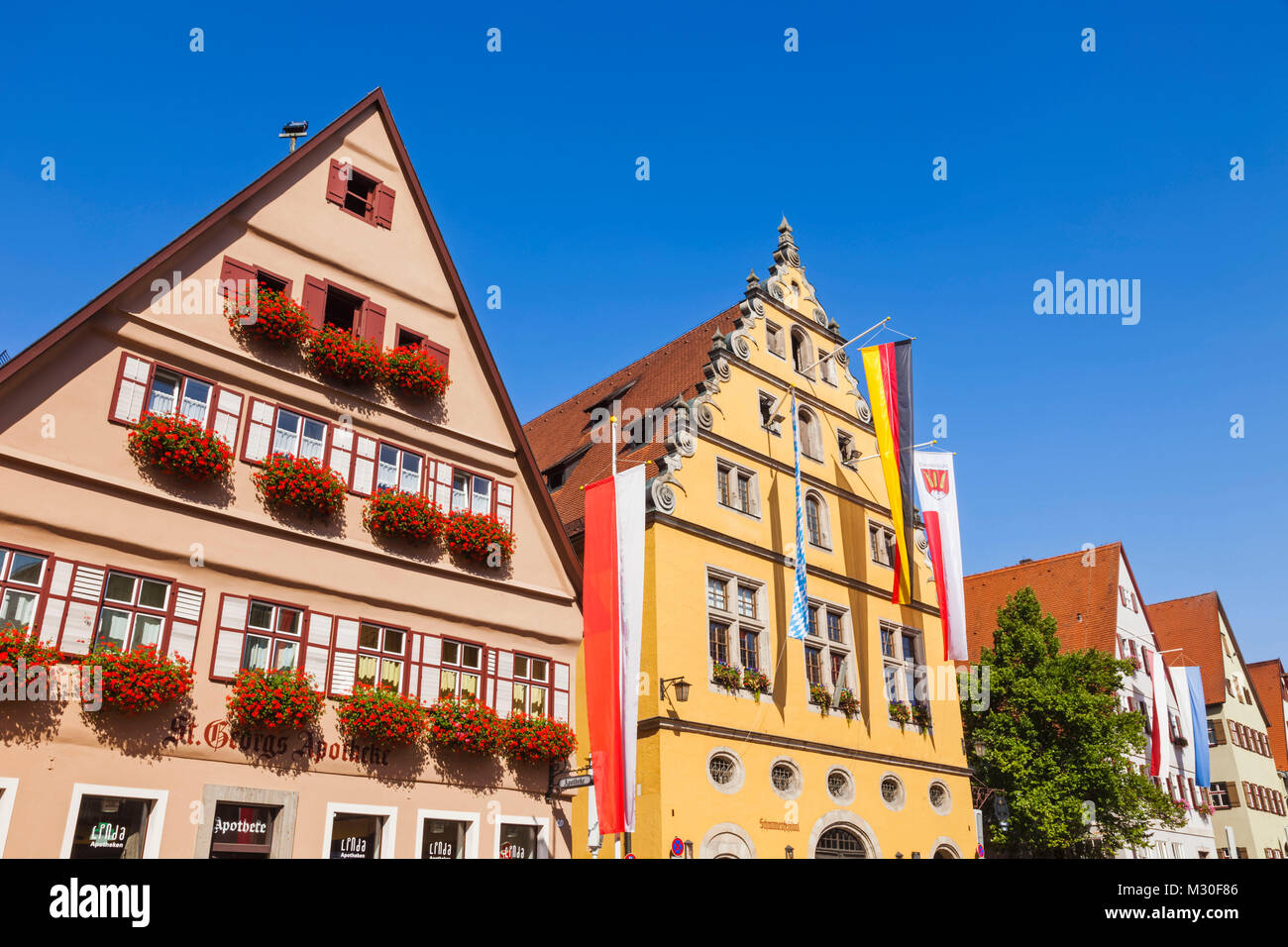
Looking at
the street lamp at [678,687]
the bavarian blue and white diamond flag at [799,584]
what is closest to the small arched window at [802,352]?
the bavarian blue and white diamond flag at [799,584]

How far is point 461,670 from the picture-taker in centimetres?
1733

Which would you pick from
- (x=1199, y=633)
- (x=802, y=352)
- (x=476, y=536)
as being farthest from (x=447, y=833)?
(x=1199, y=633)

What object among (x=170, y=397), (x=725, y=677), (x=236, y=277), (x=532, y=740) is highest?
(x=236, y=277)

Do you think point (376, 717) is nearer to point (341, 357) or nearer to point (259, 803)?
point (259, 803)

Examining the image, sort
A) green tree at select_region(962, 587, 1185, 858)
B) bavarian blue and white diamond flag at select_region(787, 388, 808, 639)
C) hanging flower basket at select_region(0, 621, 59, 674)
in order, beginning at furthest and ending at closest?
green tree at select_region(962, 587, 1185, 858), bavarian blue and white diamond flag at select_region(787, 388, 808, 639), hanging flower basket at select_region(0, 621, 59, 674)

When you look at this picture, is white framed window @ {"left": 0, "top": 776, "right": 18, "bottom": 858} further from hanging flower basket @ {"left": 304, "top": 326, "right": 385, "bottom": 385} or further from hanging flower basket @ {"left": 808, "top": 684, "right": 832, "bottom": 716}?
hanging flower basket @ {"left": 808, "top": 684, "right": 832, "bottom": 716}

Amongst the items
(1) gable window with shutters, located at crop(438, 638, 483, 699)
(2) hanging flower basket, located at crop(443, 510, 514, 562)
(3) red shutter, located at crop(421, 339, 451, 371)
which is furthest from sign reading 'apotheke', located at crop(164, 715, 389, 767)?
(3) red shutter, located at crop(421, 339, 451, 371)

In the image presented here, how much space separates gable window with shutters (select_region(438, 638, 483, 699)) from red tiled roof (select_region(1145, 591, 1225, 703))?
150 feet

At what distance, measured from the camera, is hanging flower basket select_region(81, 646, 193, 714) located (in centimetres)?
1291

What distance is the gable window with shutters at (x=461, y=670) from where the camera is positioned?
17.1 m

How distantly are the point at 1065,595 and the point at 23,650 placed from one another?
3920 centimetres

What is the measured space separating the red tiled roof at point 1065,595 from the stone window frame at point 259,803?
100ft
